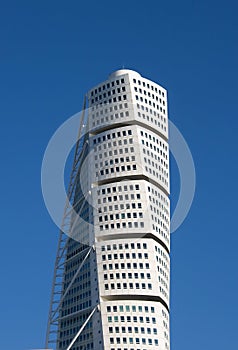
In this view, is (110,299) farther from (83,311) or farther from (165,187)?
(165,187)

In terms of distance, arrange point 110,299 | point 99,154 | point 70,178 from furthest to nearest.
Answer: point 70,178
point 99,154
point 110,299

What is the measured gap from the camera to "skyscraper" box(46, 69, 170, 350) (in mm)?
142875

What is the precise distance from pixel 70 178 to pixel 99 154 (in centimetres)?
1333

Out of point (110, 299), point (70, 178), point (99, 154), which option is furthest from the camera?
point (70, 178)

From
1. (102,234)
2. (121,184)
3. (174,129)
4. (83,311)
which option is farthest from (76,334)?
(174,129)

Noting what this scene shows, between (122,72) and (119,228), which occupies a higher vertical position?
(122,72)

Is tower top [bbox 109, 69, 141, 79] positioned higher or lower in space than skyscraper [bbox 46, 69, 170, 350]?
higher

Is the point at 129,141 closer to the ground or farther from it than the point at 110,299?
farther from it

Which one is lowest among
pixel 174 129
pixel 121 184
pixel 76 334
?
pixel 76 334

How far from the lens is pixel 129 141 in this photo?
155 m

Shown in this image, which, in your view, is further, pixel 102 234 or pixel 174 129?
pixel 174 129

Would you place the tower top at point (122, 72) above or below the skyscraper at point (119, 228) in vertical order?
above

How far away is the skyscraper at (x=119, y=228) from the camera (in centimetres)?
14288

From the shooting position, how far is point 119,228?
148500 mm
